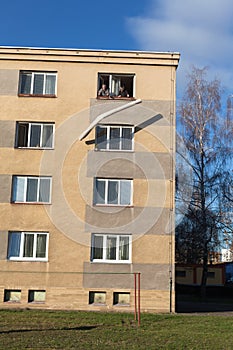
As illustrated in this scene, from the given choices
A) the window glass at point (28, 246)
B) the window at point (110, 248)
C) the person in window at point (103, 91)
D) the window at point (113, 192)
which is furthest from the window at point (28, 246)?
the person in window at point (103, 91)

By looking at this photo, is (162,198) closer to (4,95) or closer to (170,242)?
(170,242)

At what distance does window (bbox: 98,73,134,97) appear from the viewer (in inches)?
771

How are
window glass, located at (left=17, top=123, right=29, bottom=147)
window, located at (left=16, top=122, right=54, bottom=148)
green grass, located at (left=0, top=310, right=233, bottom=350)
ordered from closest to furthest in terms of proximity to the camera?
green grass, located at (left=0, top=310, right=233, bottom=350)
window, located at (left=16, top=122, right=54, bottom=148)
window glass, located at (left=17, top=123, right=29, bottom=147)

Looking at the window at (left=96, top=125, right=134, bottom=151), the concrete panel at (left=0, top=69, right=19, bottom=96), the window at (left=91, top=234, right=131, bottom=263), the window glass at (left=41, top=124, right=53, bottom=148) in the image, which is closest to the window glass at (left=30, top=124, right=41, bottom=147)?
the window glass at (left=41, top=124, right=53, bottom=148)

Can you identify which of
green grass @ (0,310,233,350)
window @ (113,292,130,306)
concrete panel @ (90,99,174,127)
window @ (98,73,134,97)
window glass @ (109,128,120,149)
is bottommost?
green grass @ (0,310,233,350)

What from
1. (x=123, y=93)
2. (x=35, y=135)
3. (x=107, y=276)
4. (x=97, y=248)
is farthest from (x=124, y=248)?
(x=123, y=93)

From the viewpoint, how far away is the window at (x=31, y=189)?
722 inches

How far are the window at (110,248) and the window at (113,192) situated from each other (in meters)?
1.49

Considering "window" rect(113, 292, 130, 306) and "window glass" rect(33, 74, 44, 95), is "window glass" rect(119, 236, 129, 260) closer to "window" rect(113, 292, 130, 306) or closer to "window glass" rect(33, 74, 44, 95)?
"window" rect(113, 292, 130, 306)

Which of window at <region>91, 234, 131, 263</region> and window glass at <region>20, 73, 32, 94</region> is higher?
window glass at <region>20, 73, 32, 94</region>

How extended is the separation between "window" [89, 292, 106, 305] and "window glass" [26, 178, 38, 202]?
474cm

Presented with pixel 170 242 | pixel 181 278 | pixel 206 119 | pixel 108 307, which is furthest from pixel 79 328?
pixel 181 278

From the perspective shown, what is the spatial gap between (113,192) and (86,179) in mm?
1321

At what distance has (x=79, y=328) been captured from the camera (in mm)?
13031
